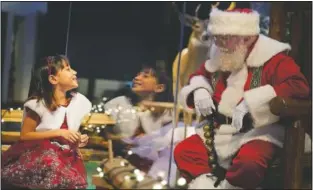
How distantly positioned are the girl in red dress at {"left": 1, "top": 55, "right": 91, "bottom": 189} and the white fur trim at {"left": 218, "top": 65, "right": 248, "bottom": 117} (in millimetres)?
400

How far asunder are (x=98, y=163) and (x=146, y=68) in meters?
0.32

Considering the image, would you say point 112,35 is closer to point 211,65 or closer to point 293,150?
point 211,65

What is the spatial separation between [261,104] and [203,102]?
0.17 metres

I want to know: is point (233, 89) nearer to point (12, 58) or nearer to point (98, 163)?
point (98, 163)

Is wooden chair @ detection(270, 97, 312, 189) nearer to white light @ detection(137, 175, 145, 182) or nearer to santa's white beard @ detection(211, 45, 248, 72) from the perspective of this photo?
santa's white beard @ detection(211, 45, 248, 72)

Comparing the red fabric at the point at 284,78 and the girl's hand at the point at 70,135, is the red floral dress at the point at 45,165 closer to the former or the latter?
the girl's hand at the point at 70,135

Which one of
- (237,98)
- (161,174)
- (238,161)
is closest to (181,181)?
(161,174)

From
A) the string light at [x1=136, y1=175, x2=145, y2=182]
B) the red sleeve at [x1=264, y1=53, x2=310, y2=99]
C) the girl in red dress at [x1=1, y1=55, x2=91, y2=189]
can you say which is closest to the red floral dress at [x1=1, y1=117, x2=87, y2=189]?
the girl in red dress at [x1=1, y1=55, x2=91, y2=189]

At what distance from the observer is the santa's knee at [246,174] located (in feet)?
4.79

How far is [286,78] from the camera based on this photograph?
148cm

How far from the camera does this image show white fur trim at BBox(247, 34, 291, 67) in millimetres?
1518

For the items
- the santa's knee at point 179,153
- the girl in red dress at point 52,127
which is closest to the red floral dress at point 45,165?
the girl in red dress at point 52,127

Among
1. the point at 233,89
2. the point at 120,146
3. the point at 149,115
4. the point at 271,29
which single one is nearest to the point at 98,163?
the point at 120,146

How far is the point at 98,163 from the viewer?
1.56 meters
